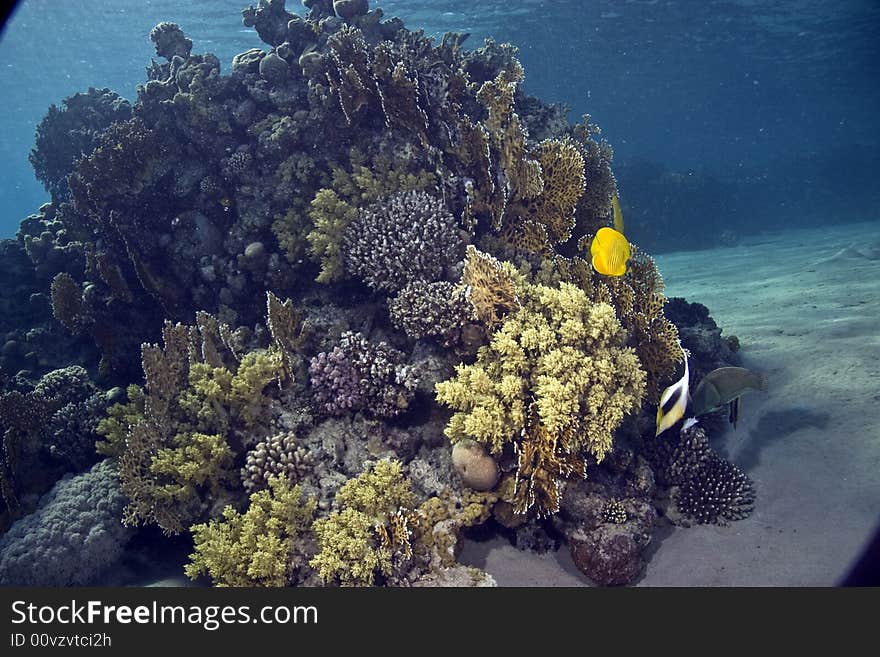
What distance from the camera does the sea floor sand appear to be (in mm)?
4676

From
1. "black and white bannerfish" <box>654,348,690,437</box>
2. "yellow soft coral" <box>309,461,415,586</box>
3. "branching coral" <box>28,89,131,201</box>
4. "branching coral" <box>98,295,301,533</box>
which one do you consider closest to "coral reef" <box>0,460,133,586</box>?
"branching coral" <box>98,295,301,533</box>

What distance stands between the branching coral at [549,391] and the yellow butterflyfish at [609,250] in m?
1.21

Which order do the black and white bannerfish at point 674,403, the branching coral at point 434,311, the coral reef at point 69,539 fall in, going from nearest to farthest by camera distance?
the black and white bannerfish at point 674,403 < the coral reef at point 69,539 < the branching coral at point 434,311

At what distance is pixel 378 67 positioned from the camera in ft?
24.2

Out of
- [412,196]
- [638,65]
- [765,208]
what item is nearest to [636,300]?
[412,196]

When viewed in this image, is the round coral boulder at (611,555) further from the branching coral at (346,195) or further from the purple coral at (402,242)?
the branching coral at (346,195)

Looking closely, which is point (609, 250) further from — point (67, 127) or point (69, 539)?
point (67, 127)

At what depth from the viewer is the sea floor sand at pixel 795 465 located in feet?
15.3

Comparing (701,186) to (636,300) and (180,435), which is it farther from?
(180,435)

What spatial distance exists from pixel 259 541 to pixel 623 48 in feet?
180

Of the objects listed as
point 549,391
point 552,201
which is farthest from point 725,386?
point 552,201

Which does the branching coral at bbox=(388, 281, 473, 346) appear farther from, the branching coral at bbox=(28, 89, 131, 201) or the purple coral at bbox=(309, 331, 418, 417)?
the branching coral at bbox=(28, 89, 131, 201)

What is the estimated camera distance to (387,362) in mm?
5840

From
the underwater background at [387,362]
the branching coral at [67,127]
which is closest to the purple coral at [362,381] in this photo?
the underwater background at [387,362]
